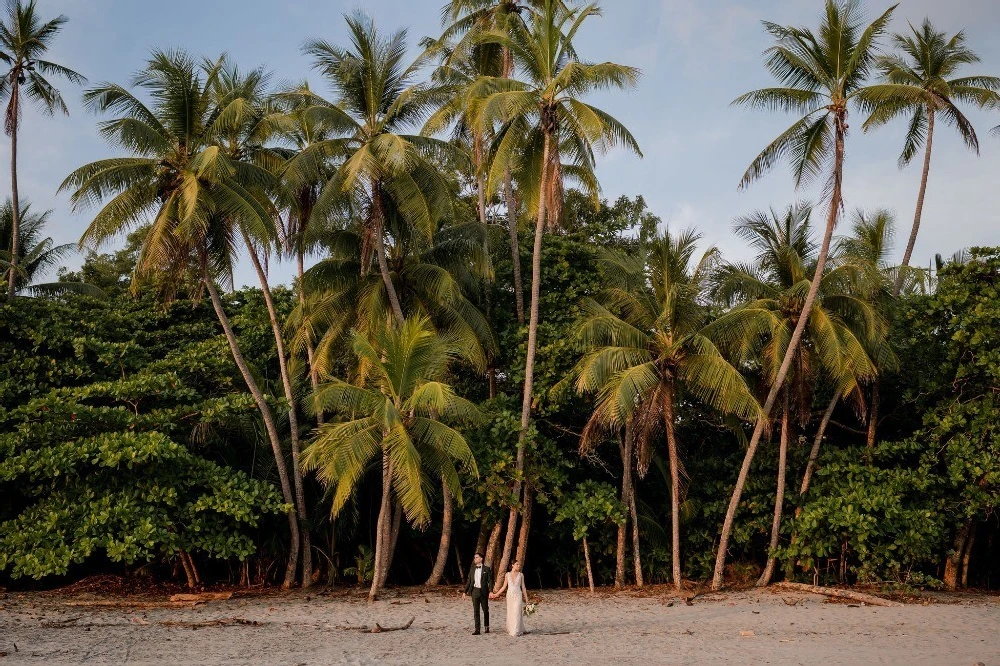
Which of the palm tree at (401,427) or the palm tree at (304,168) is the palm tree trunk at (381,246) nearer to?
the palm tree at (304,168)

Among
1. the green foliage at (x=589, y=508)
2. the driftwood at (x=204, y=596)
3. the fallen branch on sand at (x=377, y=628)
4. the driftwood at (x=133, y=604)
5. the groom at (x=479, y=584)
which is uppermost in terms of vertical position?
the green foliage at (x=589, y=508)

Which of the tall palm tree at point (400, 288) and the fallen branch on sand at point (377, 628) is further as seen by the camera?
the tall palm tree at point (400, 288)

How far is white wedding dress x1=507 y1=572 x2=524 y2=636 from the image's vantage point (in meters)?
A: 12.9

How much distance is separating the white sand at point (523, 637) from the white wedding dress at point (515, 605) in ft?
0.69

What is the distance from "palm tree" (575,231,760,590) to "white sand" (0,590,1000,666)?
3.36m

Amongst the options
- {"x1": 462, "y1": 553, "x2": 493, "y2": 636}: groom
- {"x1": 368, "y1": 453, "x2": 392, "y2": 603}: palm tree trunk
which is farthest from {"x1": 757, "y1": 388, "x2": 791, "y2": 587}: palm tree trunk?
{"x1": 462, "y1": 553, "x2": 493, "y2": 636}: groom

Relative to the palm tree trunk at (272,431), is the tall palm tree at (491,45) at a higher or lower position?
higher

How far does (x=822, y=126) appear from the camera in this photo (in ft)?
57.5

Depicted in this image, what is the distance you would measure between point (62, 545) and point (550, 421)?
1027cm

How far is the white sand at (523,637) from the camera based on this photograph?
11.4 m

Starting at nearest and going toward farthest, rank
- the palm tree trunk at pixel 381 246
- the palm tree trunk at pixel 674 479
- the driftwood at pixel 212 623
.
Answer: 1. the driftwood at pixel 212 623
2. the palm tree trunk at pixel 674 479
3. the palm tree trunk at pixel 381 246

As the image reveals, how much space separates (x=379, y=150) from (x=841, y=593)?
482 inches

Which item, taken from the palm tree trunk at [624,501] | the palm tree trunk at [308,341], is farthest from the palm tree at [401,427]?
the palm tree trunk at [624,501]

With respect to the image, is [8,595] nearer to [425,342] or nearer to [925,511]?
[425,342]
